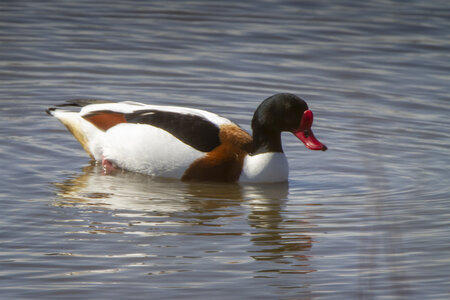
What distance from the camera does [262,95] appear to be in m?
11.3

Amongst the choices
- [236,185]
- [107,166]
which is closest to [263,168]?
[236,185]

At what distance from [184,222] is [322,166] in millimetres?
2293

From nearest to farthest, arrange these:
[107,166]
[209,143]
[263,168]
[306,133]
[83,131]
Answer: [209,143] < [263,168] < [306,133] < [107,166] < [83,131]

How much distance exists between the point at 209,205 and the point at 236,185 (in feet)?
2.55

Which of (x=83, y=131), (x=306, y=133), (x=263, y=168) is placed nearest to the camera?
(x=263, y=168)

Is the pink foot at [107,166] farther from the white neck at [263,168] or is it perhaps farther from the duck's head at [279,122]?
the duck's head at [279,122]

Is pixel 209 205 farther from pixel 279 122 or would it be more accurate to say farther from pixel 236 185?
pixel 279 122

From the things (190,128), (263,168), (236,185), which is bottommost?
(236,185)

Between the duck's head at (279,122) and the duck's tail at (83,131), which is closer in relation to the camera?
the duck's head at (279,122)

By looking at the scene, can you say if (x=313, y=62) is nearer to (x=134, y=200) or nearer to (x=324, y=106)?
(x=324, y=106)

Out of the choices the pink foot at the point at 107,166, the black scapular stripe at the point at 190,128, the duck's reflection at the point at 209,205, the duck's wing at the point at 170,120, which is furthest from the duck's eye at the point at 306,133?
the pink foot at the point at 107,166

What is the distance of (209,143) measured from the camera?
8.20 m

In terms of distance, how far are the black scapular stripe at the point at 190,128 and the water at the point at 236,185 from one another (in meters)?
0.39

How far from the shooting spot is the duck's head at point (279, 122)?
8.33m
